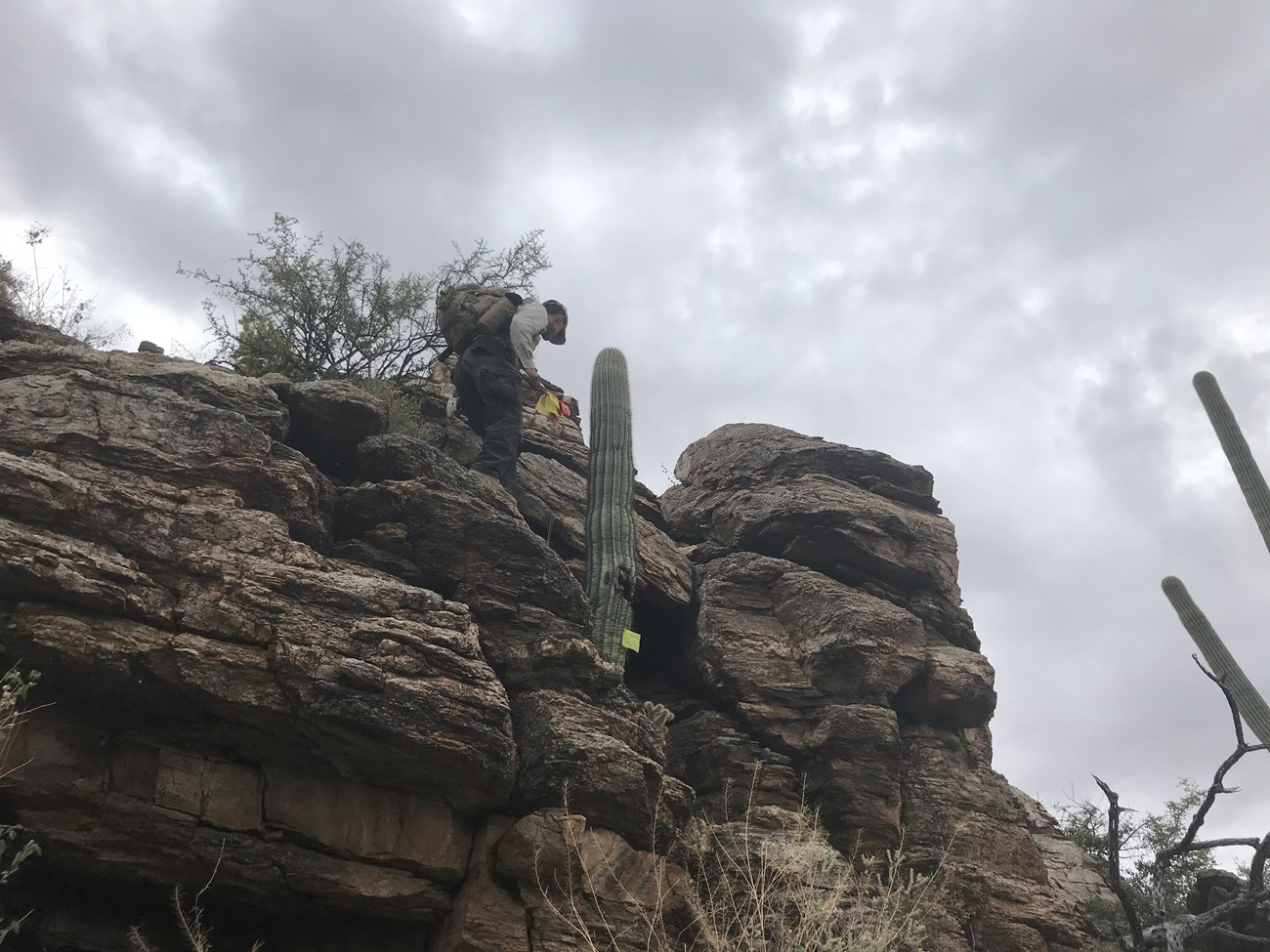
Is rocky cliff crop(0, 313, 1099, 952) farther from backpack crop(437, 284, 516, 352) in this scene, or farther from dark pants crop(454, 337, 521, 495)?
backpack crop(437, 284, 516, 352)

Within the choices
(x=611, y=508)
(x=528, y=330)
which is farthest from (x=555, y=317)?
(x=611, y=508)

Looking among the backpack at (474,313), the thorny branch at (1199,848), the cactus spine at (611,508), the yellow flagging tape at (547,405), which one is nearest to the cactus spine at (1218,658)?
the thorny branch at (1199,848)

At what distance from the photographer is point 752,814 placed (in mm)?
9070

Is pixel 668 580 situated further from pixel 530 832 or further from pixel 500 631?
pixel 530 832

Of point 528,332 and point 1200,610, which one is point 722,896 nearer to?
point 528,332

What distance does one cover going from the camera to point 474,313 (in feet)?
37.2

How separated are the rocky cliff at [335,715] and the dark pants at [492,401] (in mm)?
1312

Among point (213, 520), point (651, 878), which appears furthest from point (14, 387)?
point (651, 878)

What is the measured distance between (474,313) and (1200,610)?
29.7 feet

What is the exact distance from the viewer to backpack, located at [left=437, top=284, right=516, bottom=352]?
36.6 feet

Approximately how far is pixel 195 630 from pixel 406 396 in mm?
5707

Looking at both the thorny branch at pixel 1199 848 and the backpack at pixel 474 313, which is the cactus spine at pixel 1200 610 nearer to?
the thorny branch at pixel 1199 848

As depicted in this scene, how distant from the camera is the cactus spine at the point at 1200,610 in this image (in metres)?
11.2

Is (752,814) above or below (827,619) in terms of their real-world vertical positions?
below
